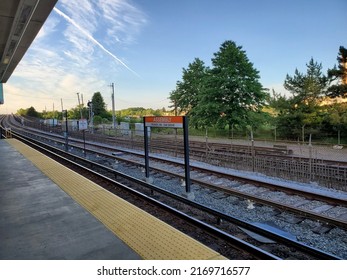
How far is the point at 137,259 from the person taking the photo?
3.97 metres

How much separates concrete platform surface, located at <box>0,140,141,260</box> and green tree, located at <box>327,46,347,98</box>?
28100 millimetres

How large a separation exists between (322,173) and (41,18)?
10727 mm

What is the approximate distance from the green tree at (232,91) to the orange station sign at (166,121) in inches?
846

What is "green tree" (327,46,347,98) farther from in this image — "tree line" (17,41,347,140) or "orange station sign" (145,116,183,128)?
"orange station sign" (145,116,183,128)

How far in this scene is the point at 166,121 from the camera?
8.86m

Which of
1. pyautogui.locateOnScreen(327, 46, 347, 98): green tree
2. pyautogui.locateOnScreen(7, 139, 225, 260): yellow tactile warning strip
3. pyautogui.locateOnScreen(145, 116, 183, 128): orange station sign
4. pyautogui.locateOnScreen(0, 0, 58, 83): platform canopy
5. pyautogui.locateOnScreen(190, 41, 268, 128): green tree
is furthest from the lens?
pyautogui.locateOnScreen(190, 41, 268, 128): green tree

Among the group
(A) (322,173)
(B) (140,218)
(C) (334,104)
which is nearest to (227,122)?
(C) (334,104)

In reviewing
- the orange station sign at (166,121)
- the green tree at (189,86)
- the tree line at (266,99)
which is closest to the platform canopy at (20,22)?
the orange station sign at (166,121)

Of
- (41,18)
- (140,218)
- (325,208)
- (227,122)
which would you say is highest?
(41,18)

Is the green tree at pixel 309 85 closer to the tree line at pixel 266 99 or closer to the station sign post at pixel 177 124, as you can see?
the tree line at pixel 266 99

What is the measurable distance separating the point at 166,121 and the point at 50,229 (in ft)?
15.8

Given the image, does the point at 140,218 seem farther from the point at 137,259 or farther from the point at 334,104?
the point at 334,104

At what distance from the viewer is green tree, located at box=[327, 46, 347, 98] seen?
2712cm

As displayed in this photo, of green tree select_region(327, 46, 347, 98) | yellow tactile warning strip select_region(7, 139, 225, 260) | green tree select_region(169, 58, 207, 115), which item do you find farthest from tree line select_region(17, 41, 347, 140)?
yellow tactile warning strip select_region(7, 139, 225, 260)
